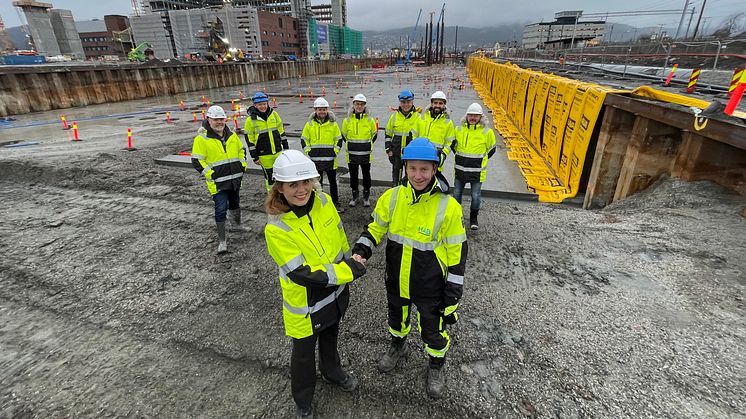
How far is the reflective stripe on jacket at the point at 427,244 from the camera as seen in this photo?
2.44 metres

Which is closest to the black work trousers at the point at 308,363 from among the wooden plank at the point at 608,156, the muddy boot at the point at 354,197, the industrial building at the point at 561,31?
the muddy boot at the point at 354,197

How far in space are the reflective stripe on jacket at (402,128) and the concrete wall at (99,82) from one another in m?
19.8

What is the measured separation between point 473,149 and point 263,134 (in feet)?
11.4

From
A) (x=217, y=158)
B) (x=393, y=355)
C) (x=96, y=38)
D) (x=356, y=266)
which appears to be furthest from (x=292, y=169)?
(x=96, y=38)

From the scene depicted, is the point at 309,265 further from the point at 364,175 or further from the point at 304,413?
the point at 364,175

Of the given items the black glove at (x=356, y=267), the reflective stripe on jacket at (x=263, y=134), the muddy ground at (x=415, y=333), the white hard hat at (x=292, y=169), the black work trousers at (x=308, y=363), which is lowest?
the muddy ground at (x=415, y=333)

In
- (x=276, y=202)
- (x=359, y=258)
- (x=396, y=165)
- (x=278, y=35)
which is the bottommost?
(x=396, y=165)

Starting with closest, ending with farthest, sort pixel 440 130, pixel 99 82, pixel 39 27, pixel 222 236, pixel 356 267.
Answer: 1. pixel 356 267
2. pixel 222 236
3. pixel 440 130
4. pixel 99 82
5. pixel 39 27

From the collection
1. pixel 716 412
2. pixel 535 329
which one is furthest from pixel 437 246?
pixel 716 412

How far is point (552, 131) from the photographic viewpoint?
821 centimetres

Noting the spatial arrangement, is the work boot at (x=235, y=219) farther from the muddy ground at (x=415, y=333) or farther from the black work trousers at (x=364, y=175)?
the black work trousers at (x=364, y=175)

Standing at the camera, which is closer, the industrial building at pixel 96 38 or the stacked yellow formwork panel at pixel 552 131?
the stacked yellow formwork panel at pixel 552 131

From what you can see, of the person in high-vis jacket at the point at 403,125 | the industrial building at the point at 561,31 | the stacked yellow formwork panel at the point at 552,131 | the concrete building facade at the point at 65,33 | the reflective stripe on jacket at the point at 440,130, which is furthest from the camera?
the concrete building facade at the point at 65,33

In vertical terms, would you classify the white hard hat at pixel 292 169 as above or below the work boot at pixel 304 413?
above
